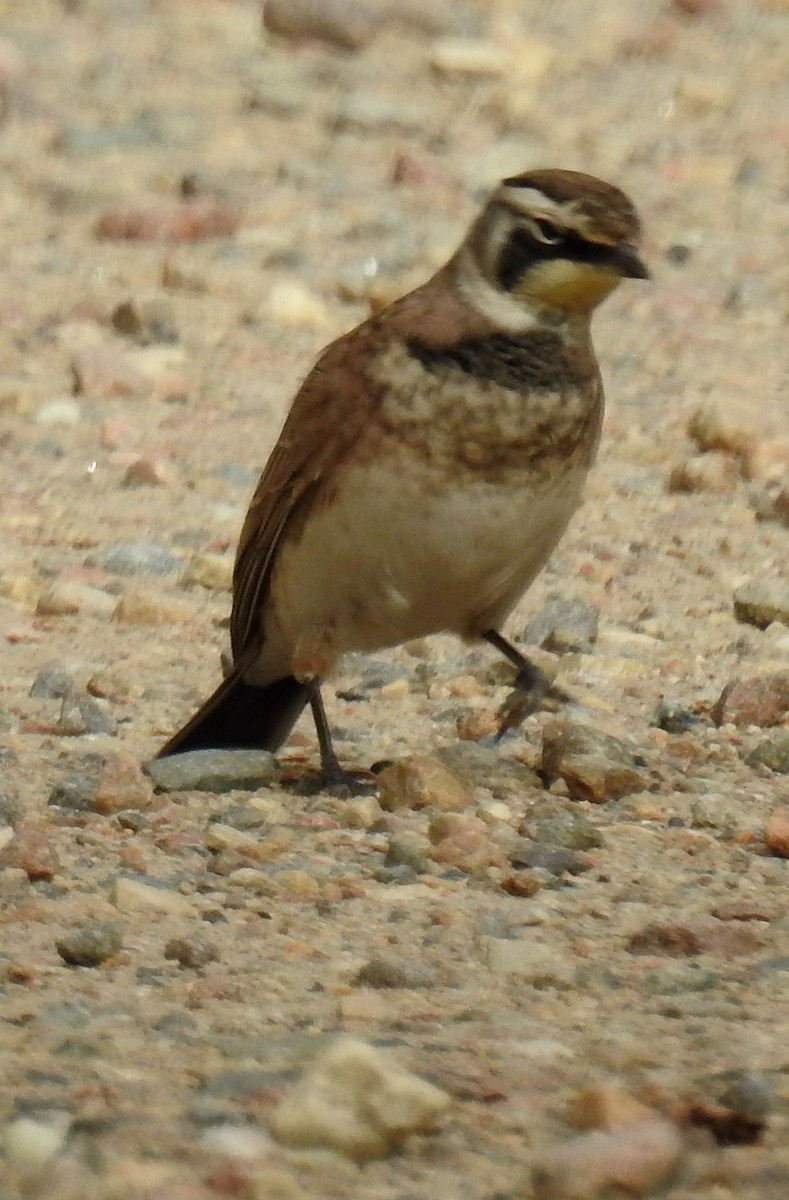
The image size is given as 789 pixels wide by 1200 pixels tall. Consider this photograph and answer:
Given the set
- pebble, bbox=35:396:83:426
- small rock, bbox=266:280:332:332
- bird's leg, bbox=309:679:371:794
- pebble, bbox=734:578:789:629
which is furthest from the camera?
small rock, bbox=266:280:332:332

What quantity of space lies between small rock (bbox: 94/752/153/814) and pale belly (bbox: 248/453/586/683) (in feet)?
1.72

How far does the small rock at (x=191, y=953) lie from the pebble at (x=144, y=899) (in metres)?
0.21

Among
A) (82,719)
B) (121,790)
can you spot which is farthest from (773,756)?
(82,719)

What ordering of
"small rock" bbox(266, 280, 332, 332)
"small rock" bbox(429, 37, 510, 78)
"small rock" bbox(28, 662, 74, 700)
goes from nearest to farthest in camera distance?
"small rock" bbox(28, 662, 74, 700) → "small rock" bbox(266, 280, 332, 332) → "small rock" bbox(429, 37, 510, 78)

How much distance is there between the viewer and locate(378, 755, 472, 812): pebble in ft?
15.3

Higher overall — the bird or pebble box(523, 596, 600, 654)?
the bird

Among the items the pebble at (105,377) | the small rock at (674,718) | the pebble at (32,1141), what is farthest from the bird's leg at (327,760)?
the pebble at (105,377)

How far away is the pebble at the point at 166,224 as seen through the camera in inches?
341

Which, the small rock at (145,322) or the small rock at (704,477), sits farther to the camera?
the small rock at (145,322)

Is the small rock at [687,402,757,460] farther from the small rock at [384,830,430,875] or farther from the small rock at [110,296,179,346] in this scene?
the small rock at [384,830,430,875]

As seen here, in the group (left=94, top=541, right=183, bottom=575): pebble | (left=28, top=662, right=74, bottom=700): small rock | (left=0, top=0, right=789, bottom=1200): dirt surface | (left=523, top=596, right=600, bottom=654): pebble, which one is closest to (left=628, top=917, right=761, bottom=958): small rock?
(left=0, top=0, right=789, bottom=1200): dirt surface

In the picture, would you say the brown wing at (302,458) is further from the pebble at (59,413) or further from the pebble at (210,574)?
the pebble at (59,413)

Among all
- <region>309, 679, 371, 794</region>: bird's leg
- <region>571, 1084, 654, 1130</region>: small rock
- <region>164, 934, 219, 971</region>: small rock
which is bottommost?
<region>309, 679, 371, 794</region>: bird's leg

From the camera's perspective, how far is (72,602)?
5.94 metres
